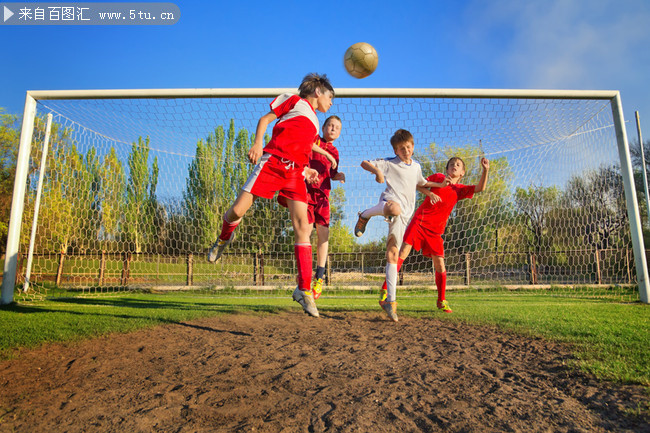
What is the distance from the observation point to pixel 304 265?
3.71 metres

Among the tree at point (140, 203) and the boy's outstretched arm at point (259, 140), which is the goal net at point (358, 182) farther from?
the boy's outstretched arm at point (259, 140)

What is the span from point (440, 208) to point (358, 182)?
12.5 ft

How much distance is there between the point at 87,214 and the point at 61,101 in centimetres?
247

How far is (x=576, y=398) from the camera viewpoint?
6.04ft

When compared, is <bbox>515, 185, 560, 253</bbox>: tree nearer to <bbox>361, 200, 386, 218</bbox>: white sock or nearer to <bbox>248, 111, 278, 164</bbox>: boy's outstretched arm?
<bbox>361, 200, 386, 218</bbox>: white sock

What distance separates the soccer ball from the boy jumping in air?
4.19 feet

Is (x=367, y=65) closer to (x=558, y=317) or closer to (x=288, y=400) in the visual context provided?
(x=558, y=317)

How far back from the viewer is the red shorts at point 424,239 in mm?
5199

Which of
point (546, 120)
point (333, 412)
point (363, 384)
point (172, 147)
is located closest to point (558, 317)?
point (363, 384)

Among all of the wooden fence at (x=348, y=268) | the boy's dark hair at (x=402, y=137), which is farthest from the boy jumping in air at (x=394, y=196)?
the wooden fence at (x=348, y=268)

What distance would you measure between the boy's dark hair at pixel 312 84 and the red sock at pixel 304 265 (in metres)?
1.63

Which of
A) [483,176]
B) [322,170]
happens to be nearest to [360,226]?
[322,170]

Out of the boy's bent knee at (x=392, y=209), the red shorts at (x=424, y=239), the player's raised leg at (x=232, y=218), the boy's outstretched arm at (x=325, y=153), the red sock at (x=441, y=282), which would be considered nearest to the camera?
the player's raised leg at (x=232, y=218)

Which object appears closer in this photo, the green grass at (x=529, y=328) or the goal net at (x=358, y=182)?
the green grass at (x=529, y=328)
